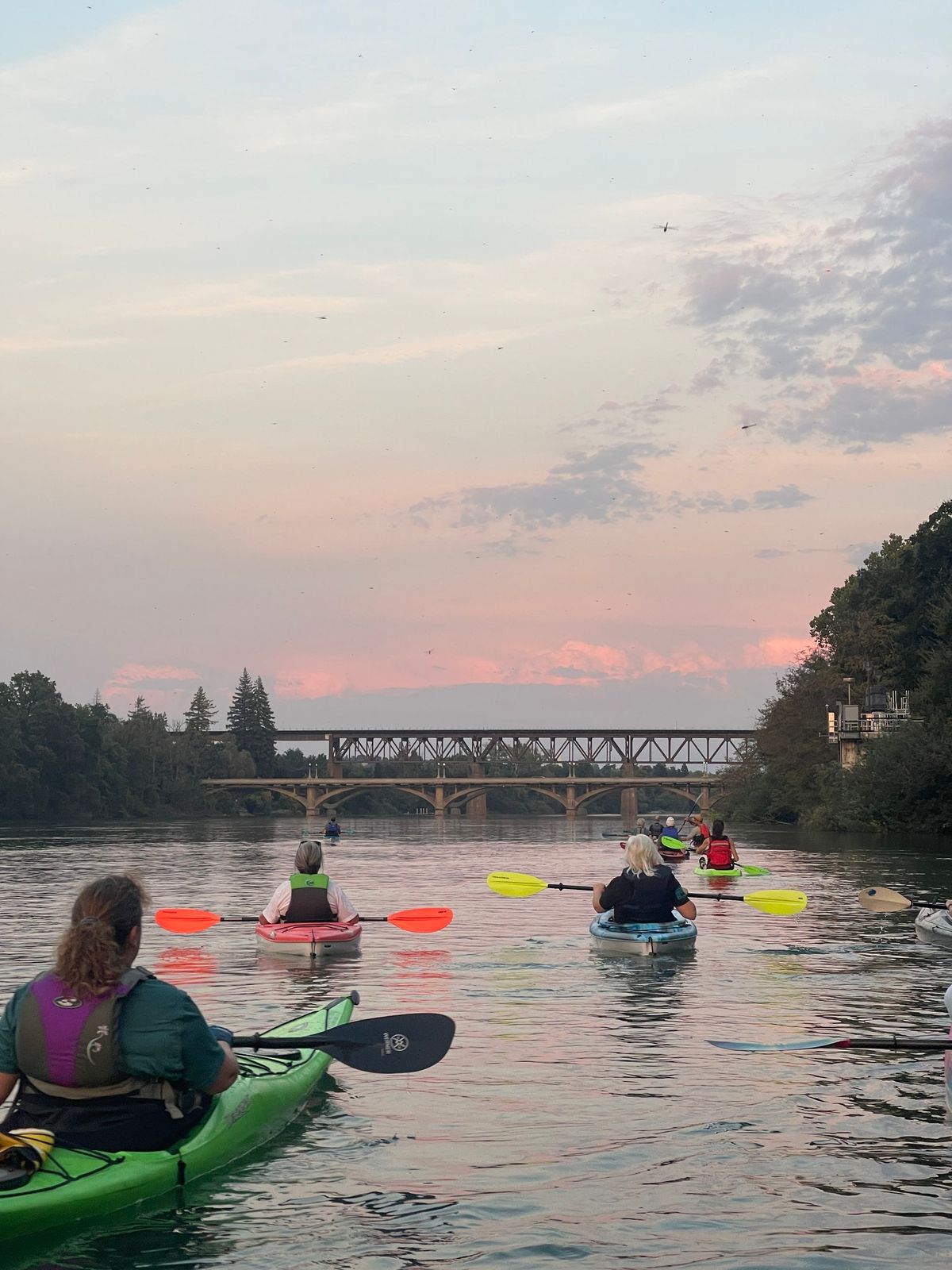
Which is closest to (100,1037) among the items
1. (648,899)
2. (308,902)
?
(308,902)

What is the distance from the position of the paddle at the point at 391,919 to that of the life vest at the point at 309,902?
85 cm

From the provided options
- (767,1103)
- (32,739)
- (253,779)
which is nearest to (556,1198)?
(767,1103)

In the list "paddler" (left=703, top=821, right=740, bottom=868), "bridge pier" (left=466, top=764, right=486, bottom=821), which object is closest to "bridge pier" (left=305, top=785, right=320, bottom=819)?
"bridge pier" (left=466, top=764, right=486, bottom=821)

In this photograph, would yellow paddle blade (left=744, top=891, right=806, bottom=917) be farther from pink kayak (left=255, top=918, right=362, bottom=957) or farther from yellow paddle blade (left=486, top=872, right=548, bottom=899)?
pink kayak (left=255, top=918, right=362, bottom=957)

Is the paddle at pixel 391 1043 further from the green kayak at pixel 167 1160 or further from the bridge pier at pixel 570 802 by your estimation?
the bridge pier at pixel 570 802

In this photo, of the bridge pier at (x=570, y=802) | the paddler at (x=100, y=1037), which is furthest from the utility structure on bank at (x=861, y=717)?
the paddler at (x=100, y=1037)

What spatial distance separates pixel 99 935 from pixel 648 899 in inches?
474

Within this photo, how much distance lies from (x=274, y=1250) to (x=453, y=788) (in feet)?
501

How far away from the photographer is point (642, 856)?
18.0m

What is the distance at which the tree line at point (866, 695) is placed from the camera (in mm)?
64875

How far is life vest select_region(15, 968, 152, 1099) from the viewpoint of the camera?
7.17 metres

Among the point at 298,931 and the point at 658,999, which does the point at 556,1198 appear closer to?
the point at 658,999

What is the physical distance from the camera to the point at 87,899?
7070 millimetres

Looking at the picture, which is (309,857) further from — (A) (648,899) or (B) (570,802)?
(B) (570,802)
